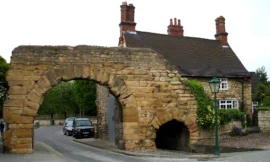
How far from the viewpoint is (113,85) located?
14.9 meters

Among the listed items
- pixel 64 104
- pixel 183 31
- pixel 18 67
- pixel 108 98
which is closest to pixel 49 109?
pixel 64 104

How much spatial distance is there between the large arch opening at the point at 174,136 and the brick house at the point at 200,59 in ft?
20.3

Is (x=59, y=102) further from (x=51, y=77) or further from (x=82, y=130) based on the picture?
(x=51, y=77)

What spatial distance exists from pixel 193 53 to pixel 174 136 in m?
11.6

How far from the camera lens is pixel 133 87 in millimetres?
15156

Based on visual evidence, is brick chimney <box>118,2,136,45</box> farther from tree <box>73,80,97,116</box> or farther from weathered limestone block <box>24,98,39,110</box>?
tree <box>73,80,97,116</box>

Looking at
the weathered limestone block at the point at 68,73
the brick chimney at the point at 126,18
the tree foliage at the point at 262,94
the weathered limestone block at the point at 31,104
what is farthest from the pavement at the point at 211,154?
the brick chimney at the point at 126,18

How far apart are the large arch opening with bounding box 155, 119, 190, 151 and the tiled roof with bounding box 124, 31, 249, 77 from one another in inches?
247

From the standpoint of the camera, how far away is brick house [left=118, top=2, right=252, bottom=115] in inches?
995

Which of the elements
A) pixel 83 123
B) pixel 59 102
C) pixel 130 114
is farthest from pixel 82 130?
pixel 59 102

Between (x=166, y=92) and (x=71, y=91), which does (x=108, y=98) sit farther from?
(x=71, y=91)

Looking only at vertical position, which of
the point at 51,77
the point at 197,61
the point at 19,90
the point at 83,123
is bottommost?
the point at 83,123

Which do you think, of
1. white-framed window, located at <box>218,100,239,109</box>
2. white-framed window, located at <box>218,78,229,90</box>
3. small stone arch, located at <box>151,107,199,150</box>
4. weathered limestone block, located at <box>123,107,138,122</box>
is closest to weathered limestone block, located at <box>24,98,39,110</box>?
weathered limestone block, located at <box>123,107,138,122</box>

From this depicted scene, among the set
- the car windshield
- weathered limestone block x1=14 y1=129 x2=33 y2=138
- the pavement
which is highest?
weathered limestone block x1=14 y1=129 x2=33 y2=138
